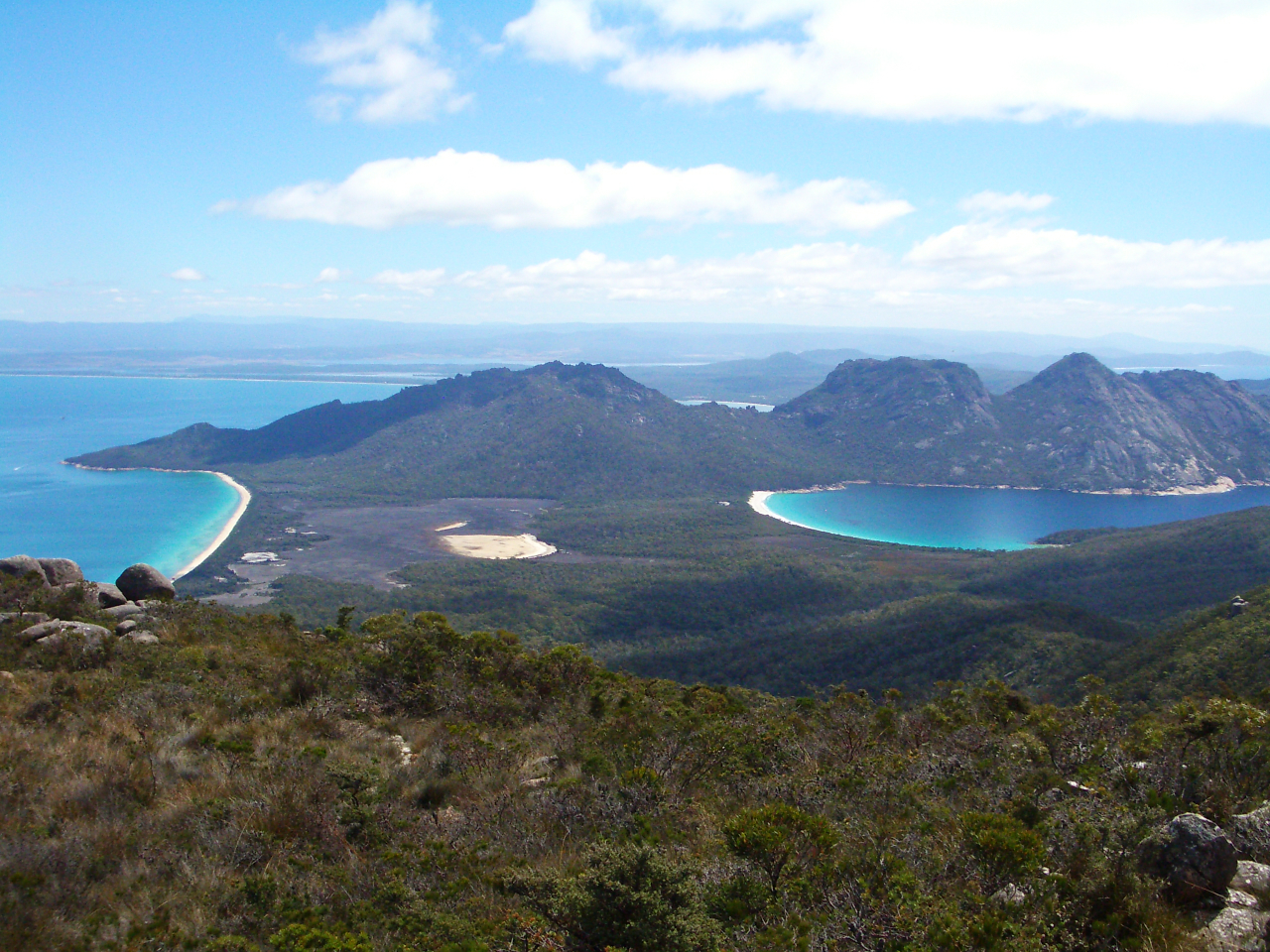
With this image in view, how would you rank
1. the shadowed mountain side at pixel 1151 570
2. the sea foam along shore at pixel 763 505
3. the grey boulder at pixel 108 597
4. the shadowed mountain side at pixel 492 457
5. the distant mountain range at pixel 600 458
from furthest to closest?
the distant mountain range at pixel 600 458 < the shadowed mountain side at pixel 492 457 < the sea foam along shore at pixel 763 505 < the shadowed mountain side at pixel 1151 570 < the grey boulder at pixel 108 597

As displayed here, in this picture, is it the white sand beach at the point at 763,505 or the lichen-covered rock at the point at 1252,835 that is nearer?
the lichen-covered rock at the point at 1252,835

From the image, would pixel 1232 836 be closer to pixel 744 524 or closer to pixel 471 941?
pixel 471 941

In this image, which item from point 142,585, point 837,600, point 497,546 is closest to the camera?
point 142,585

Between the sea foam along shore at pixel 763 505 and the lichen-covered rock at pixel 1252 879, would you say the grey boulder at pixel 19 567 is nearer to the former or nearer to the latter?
the lichen-covered rock at pixel 1252 879

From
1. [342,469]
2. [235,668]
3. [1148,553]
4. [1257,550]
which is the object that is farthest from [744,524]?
[235,668]

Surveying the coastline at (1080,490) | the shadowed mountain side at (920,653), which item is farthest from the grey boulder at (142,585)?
the coastline at (1080,490)

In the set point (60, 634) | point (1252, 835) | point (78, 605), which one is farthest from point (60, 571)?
point (1252, 835)

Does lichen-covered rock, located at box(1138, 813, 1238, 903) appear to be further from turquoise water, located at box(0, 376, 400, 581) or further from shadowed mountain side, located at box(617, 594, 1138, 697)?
turquoise water, located at box(0, 376, 400, 581)

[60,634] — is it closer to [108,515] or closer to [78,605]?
[78,605]
